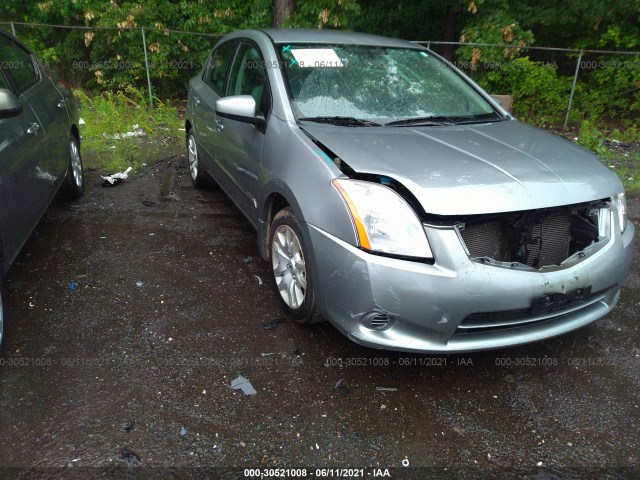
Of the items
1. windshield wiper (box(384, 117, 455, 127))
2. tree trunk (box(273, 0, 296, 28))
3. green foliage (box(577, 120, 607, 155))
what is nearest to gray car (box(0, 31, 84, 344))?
windshield wiper (box(384, 117, 455, 127))

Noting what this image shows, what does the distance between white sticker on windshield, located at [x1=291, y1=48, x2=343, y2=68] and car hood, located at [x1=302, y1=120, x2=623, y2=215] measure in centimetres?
67

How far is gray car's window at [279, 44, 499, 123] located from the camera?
3.39 metres

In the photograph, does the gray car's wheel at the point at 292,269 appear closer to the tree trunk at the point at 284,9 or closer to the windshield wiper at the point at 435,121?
the windshield wiper at the point at 435,121

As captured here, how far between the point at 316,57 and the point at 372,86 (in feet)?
1.52

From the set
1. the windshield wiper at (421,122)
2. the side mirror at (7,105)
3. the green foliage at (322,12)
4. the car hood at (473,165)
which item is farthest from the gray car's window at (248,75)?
the green foliage at (322,12)

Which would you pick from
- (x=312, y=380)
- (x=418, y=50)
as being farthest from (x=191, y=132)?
(x=312, y=380)

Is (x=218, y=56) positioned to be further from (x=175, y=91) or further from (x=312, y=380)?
(x=175, y=91)

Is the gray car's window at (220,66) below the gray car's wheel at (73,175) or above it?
above

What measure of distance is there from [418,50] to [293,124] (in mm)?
1624

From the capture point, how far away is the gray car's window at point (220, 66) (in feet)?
14.6

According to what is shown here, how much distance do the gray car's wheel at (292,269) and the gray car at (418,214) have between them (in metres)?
0.01

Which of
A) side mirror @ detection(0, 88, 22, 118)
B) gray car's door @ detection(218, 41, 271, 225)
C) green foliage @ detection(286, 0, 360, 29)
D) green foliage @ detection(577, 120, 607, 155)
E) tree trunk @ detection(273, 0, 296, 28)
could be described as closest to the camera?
side mirror @ detection(0, 88, 22, 118)

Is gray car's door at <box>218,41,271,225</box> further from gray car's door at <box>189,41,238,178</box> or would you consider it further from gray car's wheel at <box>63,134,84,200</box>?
gray car's wheel at <box>63,134,84,200</box>

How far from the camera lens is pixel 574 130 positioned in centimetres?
1009
